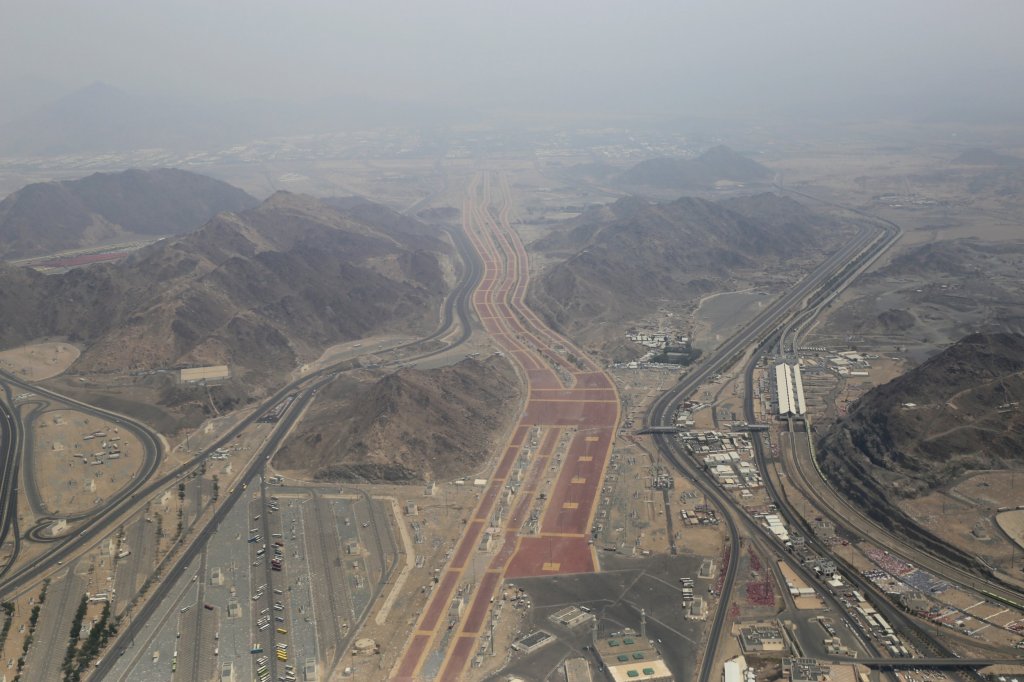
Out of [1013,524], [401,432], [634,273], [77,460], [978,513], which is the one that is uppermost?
[634,273]

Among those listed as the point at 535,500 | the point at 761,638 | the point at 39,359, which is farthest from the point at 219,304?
the point at 761,638

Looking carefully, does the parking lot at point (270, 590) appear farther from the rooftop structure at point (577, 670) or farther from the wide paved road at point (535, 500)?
the rooftop structure at point (577, 670)

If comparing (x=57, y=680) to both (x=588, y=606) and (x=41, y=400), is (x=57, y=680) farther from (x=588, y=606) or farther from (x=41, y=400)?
(x=41, y=400)

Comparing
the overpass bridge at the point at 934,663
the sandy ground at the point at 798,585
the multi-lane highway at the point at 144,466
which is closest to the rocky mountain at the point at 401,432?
the multi-lane highway at the point at 144,466

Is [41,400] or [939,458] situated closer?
[939,458]

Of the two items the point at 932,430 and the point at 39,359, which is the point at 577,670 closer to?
the point at 932,430

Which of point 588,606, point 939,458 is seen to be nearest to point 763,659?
point 588,606

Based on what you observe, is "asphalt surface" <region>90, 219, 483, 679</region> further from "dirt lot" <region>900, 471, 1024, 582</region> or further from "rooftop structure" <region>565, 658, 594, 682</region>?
"dirt lot" <region>900, 471, 1024, 582</region>
